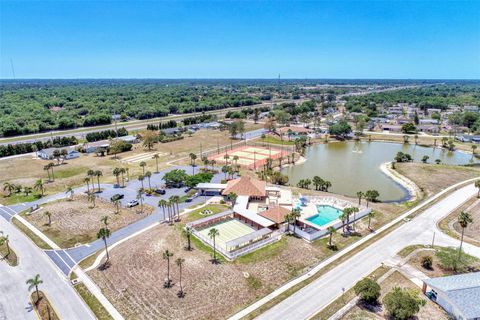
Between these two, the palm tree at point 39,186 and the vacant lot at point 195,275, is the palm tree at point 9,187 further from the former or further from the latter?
the vacant lot at point 195,275

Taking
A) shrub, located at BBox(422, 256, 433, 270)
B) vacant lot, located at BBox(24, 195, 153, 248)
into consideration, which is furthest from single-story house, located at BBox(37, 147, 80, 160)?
shrub, located at BBox(422, 256, 433, 270)

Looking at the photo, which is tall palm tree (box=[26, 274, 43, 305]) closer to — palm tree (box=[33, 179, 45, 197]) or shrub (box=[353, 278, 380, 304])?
shrub (box=[353, 278, 380, 304])

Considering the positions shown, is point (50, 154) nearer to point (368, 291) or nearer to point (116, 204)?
point (116, 204)

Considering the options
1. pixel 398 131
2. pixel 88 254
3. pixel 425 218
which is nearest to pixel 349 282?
pixel 425 218

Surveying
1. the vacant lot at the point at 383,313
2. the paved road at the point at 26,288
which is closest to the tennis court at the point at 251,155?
the paved road at the point at 26,288

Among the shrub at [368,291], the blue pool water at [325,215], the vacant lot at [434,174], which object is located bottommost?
the blue pool water at [325,215]

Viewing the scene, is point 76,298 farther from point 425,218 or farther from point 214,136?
point 214,136
